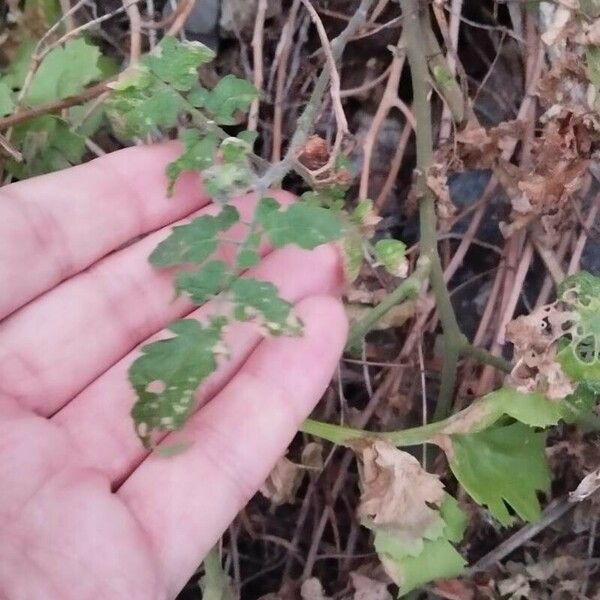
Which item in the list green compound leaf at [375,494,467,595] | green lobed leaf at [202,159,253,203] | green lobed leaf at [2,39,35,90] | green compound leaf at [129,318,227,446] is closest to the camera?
green compound leaf at [129,318,227,446]

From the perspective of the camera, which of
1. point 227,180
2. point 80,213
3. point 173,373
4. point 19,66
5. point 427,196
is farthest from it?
point 19,66

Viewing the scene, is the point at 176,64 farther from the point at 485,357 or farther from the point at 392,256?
the point at 485,357

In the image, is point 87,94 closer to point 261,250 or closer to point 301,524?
point 261,250

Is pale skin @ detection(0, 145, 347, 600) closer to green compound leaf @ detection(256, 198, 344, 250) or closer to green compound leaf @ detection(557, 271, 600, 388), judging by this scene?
green compound leaf @ detection(256, 198, 344, 250)

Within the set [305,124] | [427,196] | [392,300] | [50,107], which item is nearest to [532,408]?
[392,300]

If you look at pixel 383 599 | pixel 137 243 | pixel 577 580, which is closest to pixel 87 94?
pixel 137 243

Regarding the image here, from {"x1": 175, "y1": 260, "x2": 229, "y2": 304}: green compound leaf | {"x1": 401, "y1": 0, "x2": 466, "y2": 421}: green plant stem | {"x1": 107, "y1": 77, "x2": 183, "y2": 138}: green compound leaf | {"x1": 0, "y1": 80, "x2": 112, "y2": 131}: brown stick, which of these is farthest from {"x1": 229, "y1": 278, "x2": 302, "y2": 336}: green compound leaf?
{"x1": 0, "y1": 80, "x2": 112, "y2": 131}: brown stick
